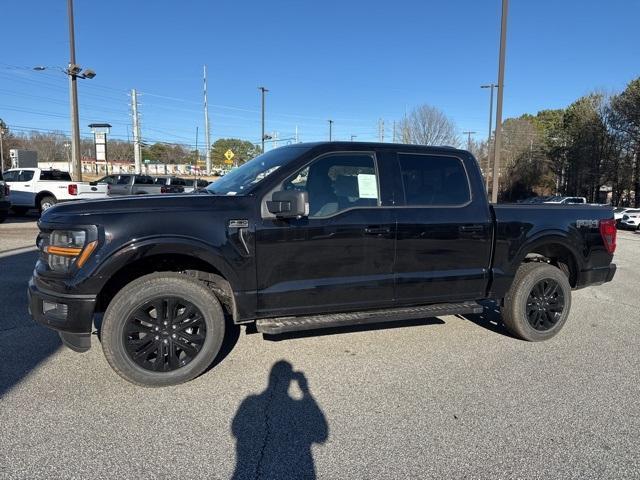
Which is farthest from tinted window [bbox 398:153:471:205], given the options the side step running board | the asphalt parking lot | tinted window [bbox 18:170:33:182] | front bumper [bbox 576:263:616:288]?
tinted window [bbox 18:170:33:182]

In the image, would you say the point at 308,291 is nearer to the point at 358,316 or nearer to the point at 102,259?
the point at 358,316

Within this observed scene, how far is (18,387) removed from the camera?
356 cm

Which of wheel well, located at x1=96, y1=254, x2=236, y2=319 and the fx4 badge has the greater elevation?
the fx4 badge

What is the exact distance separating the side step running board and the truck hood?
1.01 m

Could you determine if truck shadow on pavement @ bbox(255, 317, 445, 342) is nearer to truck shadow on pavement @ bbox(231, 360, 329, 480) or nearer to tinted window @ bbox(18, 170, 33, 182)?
truck shadow on pavement @ bbox(231, 360, 329, 480)

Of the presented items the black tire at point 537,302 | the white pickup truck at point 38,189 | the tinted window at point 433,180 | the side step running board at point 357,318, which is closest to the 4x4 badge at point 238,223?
the side step running board at point 357,318

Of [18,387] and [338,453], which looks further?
[18,387]

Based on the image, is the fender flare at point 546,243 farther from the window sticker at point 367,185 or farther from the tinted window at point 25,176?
the tinted window at point 25,176

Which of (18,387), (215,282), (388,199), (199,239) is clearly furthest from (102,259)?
(388,199)

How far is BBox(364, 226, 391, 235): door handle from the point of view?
158 inches

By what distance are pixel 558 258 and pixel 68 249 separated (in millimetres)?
4798

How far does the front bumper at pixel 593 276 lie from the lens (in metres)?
5.09

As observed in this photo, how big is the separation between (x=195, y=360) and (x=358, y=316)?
140cm

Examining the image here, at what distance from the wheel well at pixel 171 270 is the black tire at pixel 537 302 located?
2835 millimetres
